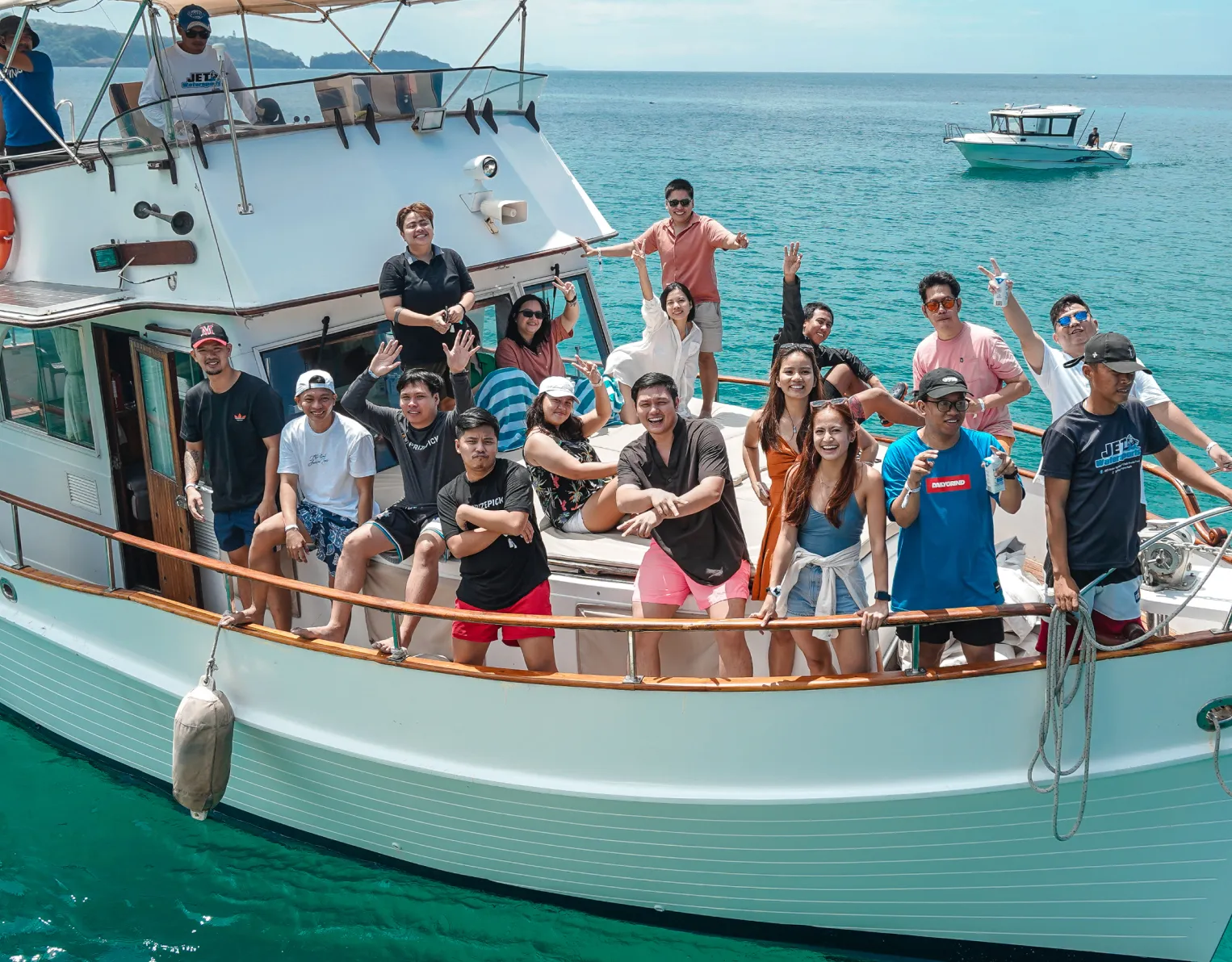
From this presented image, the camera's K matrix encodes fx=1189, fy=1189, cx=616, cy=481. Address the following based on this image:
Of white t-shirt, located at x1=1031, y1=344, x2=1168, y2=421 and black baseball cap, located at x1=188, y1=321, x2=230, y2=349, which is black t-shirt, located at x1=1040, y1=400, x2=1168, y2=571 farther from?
black baseball cap, located at x1=188, y1=321, x2=230, y2=349

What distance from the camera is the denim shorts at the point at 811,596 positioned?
4.92 m

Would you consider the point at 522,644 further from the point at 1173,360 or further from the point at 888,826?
the point at 1173,360

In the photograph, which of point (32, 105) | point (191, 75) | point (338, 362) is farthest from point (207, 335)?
point (32, 105)

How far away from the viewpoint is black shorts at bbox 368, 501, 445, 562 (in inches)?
229

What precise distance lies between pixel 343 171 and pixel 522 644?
10.1 feet

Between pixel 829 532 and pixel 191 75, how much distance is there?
4.72 metres

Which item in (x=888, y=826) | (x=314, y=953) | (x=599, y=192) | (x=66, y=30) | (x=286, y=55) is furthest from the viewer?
(x=599, y=192)

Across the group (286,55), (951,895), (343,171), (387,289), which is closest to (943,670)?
(951,895)

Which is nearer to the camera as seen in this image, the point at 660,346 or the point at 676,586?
the point at 676,586

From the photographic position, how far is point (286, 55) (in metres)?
10.2

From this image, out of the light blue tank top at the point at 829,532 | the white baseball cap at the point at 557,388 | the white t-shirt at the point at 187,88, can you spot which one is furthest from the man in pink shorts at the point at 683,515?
the white t-shirt at the point at 187,88

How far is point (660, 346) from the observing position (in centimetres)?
702

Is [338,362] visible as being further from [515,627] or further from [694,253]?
[694,253]

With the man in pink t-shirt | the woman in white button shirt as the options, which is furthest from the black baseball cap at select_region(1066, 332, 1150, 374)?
the woman in white button shirt
